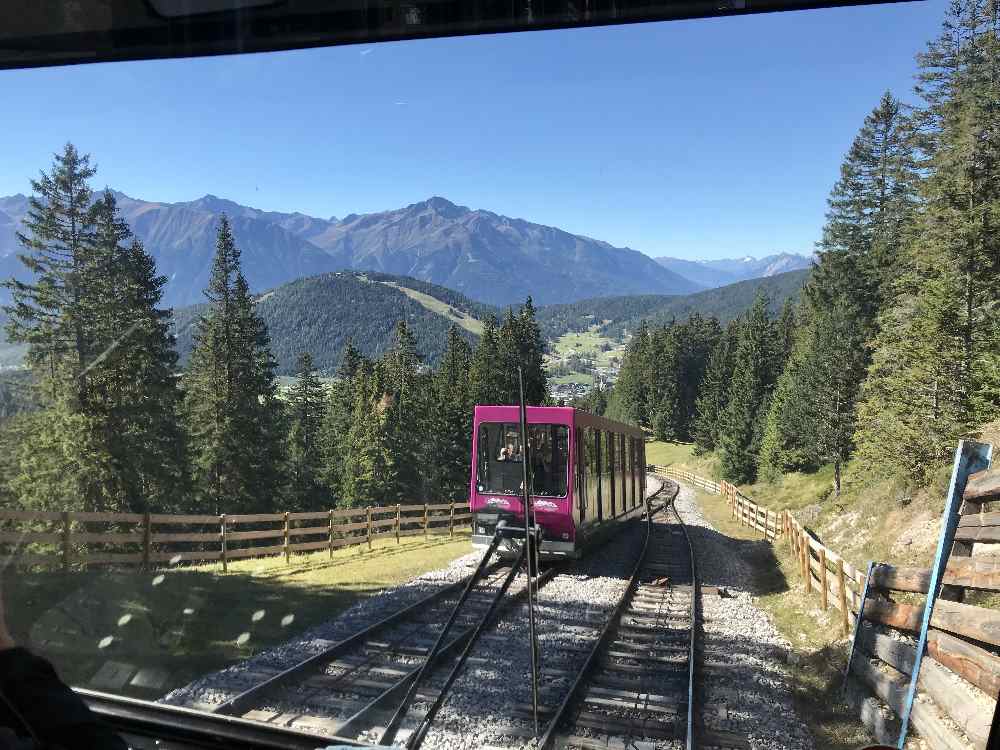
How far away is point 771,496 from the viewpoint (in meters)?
3.57

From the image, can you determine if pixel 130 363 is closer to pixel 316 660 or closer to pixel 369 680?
pixel 316 660

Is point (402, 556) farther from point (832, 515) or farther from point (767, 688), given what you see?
point (832, 515)

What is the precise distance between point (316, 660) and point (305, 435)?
1.38 metres

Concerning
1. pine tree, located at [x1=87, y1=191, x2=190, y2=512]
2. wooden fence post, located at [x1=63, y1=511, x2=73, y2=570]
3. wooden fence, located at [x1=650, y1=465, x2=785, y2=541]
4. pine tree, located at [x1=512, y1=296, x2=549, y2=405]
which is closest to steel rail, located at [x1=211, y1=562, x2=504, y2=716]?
wooden fence post, located at [x1=63, y1=511, x2=73, y2=570]

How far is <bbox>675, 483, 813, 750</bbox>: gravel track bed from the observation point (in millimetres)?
3346

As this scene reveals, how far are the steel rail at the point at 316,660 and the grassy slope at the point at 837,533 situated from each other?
64.5 inches

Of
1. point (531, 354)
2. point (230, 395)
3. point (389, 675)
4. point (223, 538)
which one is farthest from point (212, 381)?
point (389, 675)

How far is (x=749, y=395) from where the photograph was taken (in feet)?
10.9

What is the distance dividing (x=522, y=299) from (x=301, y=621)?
10.3ft

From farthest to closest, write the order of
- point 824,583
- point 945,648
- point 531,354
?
point 824,583, point 531,354, point 945,648

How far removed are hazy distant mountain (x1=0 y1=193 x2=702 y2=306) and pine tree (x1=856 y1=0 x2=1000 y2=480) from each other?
1.54m

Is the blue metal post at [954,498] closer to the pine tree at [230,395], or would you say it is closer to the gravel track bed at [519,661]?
the gravel track bed at [519,661]

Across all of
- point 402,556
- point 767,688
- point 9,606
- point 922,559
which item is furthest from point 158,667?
point 402,556

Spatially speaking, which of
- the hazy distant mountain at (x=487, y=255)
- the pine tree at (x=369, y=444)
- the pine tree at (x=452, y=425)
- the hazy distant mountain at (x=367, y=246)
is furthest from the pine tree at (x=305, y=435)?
the pine tree at (x=452, y=425)
